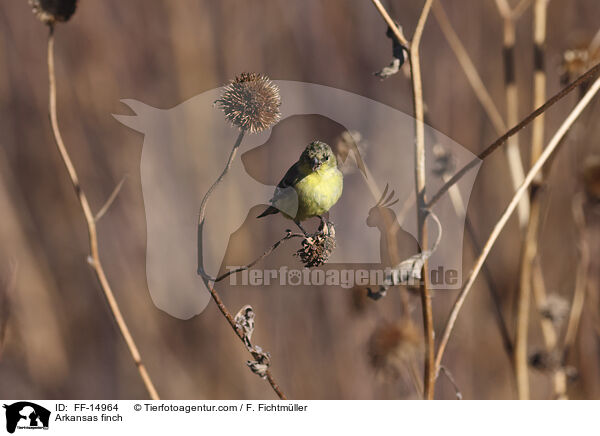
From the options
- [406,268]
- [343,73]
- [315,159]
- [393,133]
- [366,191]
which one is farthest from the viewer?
[343,73]

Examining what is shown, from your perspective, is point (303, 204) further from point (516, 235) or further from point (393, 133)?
point (516, 235)

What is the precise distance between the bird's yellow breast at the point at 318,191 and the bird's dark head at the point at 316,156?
0.04 ft

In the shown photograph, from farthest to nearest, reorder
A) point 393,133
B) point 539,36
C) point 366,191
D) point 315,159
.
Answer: point 393,133, point 366,191, point 539,36, point 315,159

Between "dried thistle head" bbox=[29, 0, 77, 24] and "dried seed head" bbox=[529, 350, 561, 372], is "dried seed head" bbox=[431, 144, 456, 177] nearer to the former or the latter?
"dried seed head" bbox=[529, 350, 561, 372]

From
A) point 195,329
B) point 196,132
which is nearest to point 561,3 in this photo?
point 196,132

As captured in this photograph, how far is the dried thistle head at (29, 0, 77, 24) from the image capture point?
826 mm

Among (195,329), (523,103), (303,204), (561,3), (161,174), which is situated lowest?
(195,329)

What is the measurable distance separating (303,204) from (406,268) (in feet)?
0.69

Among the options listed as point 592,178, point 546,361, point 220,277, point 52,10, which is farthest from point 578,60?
point 52,10

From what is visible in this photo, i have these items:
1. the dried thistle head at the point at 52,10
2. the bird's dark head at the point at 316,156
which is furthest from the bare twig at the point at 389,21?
the dried thistle head at the point at 52,10

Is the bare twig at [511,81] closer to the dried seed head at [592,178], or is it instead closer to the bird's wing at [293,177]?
the dried seed head at [592,178]

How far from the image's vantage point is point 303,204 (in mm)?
775

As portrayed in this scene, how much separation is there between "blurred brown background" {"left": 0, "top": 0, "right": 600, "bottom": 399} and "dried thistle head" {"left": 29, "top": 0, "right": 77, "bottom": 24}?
3.49ft
